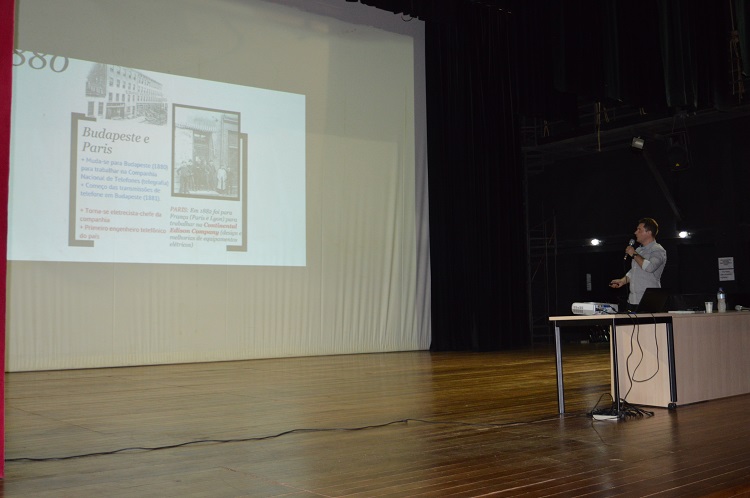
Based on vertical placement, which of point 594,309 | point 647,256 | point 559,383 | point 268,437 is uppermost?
point 647,256

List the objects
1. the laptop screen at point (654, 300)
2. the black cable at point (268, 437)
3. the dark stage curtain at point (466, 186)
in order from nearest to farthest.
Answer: the black cable at point (268, 437) → the laptop screen at point (654, 300) → the dark stage curtain at point (466, 186)

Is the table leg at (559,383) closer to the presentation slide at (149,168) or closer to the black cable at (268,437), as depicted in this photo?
the black cable at (268,437)

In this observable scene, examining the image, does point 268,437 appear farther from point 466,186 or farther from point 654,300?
point 466,186

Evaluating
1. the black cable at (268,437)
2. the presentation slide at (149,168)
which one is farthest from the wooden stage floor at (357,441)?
the presentation slide at (149,168)

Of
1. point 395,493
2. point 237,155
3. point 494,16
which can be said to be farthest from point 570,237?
point 395,493

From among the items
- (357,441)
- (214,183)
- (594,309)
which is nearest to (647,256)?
(594,309)

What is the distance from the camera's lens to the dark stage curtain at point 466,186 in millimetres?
9203

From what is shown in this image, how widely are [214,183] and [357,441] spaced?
187 inches

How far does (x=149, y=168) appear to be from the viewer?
6.96 metres

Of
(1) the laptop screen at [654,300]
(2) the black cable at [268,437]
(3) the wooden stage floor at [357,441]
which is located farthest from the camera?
(1) the laptop screen at [654,300]

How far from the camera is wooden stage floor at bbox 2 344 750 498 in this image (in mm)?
2275

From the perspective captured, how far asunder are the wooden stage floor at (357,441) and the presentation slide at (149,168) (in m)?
1.72

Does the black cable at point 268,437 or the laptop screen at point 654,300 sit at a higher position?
the laptop screen at point 654,300

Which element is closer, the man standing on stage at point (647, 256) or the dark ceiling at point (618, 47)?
the man standing on stage at point (647, 256)
